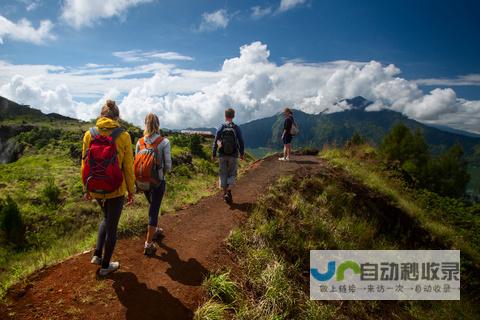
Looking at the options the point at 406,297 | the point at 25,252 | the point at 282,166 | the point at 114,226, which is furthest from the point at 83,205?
the point at 406,297

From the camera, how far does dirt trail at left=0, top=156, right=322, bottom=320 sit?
15.1 feet

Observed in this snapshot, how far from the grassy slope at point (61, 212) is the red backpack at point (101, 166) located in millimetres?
2278

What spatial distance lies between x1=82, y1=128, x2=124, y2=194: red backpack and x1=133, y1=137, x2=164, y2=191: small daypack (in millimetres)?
926

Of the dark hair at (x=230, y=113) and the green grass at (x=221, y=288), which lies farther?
the dark hair at (x=230, y=113)

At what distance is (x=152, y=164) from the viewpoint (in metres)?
5.93

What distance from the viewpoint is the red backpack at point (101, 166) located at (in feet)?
15.9

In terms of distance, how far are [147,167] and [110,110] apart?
4.08 feet

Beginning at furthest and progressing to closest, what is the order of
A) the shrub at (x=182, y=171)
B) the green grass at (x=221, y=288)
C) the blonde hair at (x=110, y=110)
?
1. the shrub at (x=182, y=171)
2. the green grass at (x=221, y=288)
3. the blonde hair at (x=110, y=110)

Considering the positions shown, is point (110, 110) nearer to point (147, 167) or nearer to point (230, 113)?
point (147, 167)

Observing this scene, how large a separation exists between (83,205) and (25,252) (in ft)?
12.4

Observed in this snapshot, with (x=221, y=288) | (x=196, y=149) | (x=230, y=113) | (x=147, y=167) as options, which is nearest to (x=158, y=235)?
(x=147, y=167)

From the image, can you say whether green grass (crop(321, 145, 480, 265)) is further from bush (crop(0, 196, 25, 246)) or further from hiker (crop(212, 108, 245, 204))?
bush (crop(0, 196, 25, 246))

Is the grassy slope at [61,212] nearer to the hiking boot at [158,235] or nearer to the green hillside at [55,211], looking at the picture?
the green hillside at [55,211]

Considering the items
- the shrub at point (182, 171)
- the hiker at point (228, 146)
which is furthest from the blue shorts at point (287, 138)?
the shrub at point (182, 171)
